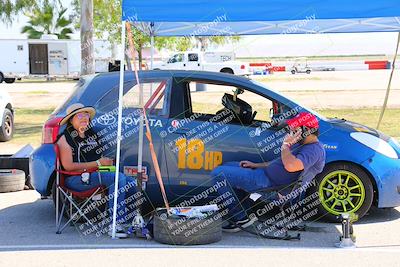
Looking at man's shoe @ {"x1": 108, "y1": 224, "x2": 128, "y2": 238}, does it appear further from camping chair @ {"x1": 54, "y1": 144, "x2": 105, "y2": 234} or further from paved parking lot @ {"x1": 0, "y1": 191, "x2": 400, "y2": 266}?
camping chair @ {"x1": 54, "y1": 144, "x2": 105, "y2": 234}

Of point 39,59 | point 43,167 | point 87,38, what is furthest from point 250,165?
point 39,59

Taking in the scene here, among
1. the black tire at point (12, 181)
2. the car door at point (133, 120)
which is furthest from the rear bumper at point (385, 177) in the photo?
the black tire at point (12, 181)

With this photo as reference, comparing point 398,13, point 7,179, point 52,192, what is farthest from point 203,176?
point 7,179

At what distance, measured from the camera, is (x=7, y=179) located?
8742 mm

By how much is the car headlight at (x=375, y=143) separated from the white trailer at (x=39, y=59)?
114ft

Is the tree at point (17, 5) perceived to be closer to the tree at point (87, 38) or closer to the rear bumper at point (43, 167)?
the tree at point (87, 38)

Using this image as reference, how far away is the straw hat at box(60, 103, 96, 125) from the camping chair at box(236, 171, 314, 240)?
1.81 m

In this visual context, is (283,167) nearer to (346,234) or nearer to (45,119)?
(346,234)

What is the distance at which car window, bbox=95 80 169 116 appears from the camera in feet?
22.8

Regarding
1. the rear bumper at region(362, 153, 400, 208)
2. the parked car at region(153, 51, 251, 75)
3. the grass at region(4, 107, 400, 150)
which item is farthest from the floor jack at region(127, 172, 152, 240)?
the parked car at region(153, 51, 251, 75)

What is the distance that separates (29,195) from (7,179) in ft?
1.28

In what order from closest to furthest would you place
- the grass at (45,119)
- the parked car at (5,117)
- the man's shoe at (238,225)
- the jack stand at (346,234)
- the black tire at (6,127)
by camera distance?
the jack stand at (346,234) → the man's shoe at (238,225) → the parked car at (5,117) → the black tire at (6,127) → the grass at (45,119)

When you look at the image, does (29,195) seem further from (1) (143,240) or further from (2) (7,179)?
(1) (143,240)

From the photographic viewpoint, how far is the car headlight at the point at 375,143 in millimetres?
6863
